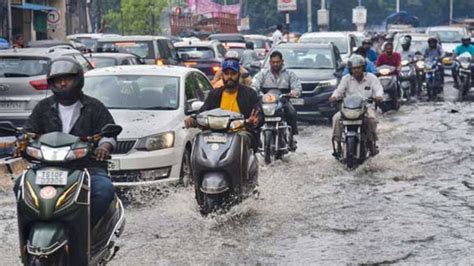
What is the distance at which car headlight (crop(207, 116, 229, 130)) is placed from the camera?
8.89 m

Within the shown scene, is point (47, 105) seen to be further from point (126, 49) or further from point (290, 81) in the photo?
point (126, 49)

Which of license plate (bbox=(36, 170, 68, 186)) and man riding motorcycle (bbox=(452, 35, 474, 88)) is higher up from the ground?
man riding motorcycle (bbox=(452, 35, 474, 88))

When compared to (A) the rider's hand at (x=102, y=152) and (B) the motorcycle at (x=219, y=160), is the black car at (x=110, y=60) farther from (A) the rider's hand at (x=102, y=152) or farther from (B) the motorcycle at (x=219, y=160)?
(A) the rider's hand at (x=102, y=152)

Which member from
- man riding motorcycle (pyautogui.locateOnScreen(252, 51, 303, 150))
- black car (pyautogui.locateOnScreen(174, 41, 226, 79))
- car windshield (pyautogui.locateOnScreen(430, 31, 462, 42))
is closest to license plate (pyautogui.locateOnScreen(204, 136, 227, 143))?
man riding motorcycle (pyautogui.locateOnScreen(252, 51, 303, 150))

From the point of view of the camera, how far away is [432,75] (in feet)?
80.5

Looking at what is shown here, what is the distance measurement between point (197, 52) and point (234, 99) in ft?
51.8

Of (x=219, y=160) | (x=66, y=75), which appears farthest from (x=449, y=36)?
(x=66, y=75)

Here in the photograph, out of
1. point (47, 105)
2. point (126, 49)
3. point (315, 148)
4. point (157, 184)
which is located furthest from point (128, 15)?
Result: point (47, 105)

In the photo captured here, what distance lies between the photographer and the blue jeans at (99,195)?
20.1 ft

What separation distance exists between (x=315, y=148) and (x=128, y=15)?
41.0 m

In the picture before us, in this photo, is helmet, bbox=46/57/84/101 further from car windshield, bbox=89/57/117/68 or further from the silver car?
car windshield, bbox=89/57/117/68

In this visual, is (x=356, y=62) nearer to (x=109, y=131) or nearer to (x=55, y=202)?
(x=109, y=131)

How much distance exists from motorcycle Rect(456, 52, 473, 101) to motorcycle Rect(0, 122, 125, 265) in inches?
763

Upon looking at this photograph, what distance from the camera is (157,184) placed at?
34.1 ft
